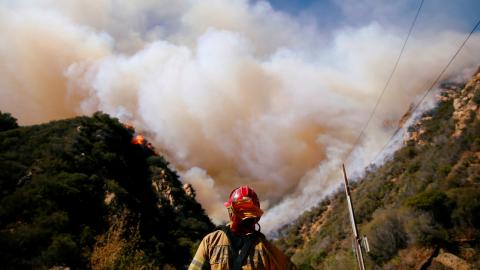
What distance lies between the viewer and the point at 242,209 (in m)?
3.31

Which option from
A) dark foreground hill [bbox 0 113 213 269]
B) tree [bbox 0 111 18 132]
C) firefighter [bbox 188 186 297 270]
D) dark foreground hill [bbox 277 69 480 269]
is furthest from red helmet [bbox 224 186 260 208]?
tree [bbox 0 111 18 132]

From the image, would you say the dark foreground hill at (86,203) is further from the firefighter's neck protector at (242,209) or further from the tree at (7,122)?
the firefighter's neck protector at (242,209)

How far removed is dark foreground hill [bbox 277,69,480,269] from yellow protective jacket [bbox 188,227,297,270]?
2680cm

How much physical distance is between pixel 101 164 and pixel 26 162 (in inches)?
398

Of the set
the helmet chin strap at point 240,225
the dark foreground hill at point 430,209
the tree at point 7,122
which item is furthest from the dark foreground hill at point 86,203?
the dark foreground hill at point 430,209

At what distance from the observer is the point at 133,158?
62.7 metres

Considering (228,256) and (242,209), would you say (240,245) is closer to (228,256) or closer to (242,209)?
(228,256)

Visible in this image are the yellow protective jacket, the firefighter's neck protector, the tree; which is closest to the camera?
the yellow protective jacket

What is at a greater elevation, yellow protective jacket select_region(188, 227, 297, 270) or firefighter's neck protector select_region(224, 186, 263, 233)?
firefighter's neck protector select_region(224, 186, 263, 233)

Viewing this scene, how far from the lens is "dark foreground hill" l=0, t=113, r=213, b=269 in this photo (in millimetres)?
20406

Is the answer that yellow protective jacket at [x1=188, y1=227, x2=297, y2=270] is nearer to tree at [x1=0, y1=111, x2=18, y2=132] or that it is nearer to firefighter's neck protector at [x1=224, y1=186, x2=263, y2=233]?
firefighter's neck protector at [x1=224, y1=186, x2=263, y2=233]

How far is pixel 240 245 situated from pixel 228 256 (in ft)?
0.45

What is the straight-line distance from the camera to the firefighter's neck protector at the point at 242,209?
10.8 ft

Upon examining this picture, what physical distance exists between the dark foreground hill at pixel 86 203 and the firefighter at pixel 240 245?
33.7ft
